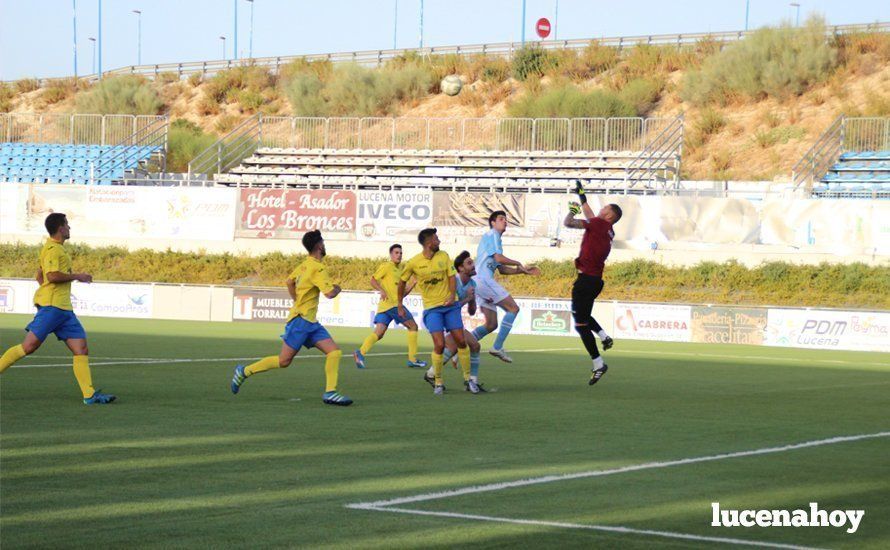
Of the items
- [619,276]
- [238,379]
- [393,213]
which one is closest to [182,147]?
[393,213]

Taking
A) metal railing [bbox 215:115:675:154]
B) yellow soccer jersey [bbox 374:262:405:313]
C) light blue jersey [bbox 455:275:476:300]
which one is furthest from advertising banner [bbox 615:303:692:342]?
light blue jersey [bbox 455:275:476:300]

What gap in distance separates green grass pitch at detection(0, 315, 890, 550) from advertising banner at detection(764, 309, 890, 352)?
38.1 feet

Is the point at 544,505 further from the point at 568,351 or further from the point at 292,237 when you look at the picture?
the point at 292,237

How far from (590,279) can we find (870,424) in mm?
4411

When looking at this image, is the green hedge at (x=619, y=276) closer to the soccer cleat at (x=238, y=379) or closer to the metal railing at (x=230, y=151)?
the metal railing at (x=230, y=151)

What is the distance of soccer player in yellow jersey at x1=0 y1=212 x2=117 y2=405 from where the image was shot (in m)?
13.9

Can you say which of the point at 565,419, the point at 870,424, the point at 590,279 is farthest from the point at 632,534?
the point at 590,279

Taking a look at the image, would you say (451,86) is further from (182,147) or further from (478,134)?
(182,147)

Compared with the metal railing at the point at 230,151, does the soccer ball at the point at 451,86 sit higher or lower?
higher

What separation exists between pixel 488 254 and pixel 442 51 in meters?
58.5

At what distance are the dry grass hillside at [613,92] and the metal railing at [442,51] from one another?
3.66 ft

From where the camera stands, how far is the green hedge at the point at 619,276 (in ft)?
121

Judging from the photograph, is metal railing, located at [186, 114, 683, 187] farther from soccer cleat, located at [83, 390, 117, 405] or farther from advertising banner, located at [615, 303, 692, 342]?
soccer cleat, located at [83, 390, 117, 405]

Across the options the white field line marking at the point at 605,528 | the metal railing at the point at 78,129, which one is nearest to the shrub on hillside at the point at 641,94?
the metal railing at the point at 78,129
